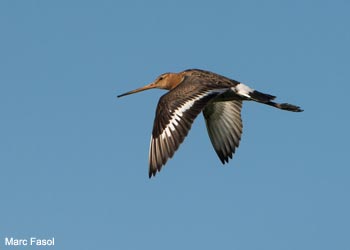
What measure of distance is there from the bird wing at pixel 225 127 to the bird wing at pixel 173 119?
10.7ft

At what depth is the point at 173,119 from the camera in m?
14.8

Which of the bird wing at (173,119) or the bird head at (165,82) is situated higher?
the bird head at (165,82)

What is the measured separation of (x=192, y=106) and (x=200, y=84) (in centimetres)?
154

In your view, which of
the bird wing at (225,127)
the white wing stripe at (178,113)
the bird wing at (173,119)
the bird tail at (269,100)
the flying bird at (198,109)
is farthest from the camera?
the bird wing at (225,127)

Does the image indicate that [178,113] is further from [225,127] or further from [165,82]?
[225,127]

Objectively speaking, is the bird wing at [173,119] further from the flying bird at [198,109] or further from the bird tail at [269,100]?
the bird tail at [269,100]

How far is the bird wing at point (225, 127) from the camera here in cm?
1925

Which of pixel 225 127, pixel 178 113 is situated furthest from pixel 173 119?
pixel 225 127

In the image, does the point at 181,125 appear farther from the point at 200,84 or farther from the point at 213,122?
the point at 213,122

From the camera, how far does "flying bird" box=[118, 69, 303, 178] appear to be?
14406 millimetres

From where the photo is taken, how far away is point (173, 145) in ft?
46.6

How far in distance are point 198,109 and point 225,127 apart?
15.1 feet

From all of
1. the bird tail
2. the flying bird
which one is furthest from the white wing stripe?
the bird tail

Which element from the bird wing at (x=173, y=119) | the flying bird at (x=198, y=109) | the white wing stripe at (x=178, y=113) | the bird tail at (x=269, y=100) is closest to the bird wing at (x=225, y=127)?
the flying bird at (x=198, y=109)
